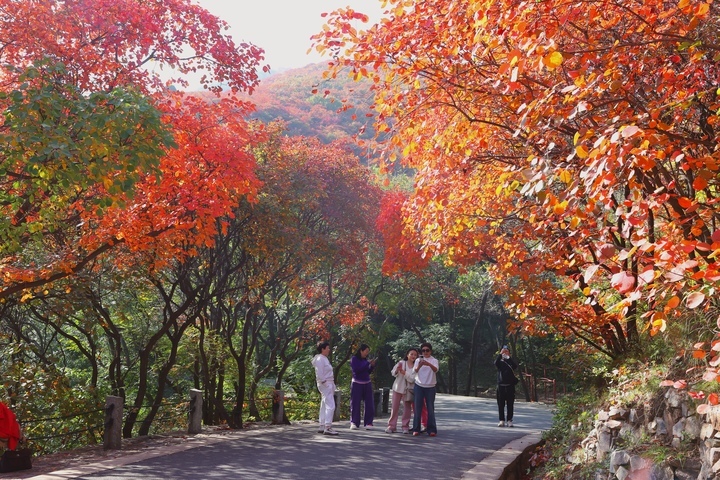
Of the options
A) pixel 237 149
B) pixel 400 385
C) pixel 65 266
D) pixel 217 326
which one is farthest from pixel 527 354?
pixel 65 266

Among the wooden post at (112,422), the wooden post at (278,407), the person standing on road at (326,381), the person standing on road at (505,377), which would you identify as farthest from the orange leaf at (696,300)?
the wooden post at (278,407)

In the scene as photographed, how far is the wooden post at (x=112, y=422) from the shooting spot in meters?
11.9

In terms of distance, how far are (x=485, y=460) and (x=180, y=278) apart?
28.3 ft

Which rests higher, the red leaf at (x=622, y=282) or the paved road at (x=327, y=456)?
the red leaf at (x=622, y=282)

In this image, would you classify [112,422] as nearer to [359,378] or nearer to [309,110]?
[359,378]

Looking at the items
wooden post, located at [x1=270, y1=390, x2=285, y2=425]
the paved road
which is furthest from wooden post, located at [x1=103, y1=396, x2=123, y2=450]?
wooden post, located at [x1=270, y1=390, x2=285, y2=425]

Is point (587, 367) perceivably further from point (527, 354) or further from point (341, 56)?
point (527, 354)

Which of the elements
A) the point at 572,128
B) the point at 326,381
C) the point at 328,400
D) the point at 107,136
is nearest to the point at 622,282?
the point at 572,128

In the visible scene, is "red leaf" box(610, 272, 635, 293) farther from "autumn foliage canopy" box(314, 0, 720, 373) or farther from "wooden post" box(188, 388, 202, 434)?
"wooden post" box(188, 388, 202, 434)

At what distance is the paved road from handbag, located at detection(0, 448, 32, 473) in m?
1.19

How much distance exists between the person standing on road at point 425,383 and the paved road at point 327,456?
345mm

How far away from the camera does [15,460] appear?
968cm

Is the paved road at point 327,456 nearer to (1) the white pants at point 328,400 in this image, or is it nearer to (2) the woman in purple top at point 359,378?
(1) the white pants at point 328,400

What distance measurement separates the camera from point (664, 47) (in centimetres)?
730
